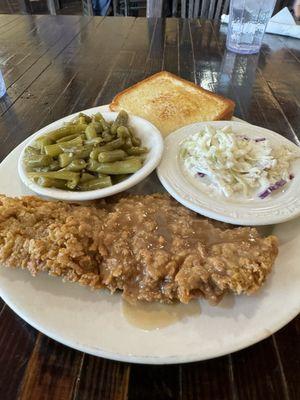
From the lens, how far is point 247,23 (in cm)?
342

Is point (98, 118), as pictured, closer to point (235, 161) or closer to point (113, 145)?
point (113, 145)

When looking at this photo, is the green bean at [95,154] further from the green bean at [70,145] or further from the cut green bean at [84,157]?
the green bean at [70,145]

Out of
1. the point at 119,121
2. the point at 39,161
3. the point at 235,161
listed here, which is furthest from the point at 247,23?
the point at 39,161

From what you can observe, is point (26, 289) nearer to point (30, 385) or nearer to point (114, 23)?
point (30, 385)

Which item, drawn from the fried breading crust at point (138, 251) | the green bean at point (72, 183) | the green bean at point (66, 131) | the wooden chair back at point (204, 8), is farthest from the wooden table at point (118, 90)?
the wooden chair back at point (204, 8)

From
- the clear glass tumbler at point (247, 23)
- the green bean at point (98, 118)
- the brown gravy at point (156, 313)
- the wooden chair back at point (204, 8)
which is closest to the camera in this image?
the brown gravy at point (156, 313)

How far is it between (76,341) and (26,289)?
313mm

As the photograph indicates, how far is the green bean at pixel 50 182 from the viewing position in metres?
1.61

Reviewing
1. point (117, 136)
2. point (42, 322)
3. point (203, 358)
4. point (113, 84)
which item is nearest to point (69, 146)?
point (117, 136)

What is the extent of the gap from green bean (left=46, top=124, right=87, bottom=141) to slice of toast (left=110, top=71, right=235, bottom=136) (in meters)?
0.50

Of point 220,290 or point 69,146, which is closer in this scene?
point 220,290

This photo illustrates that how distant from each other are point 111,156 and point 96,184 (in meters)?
0.18

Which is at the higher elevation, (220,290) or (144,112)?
(220,290)

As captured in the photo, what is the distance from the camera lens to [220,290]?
111cm
